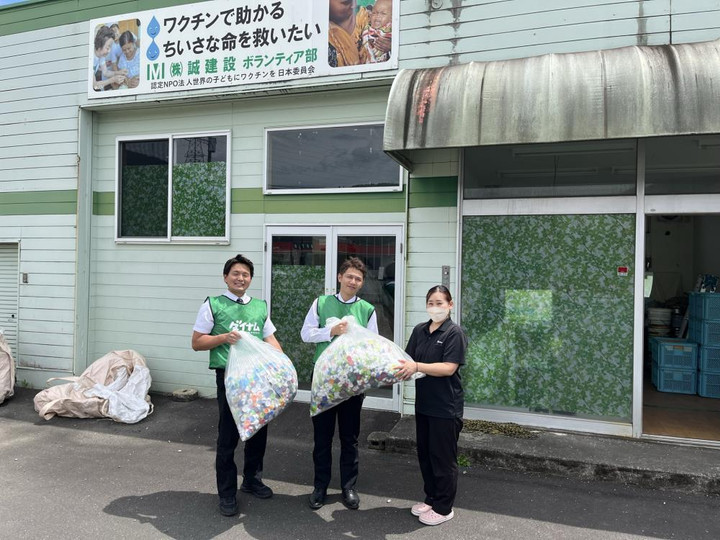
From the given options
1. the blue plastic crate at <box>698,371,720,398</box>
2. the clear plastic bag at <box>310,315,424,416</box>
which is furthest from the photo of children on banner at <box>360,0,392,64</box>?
the blue plastic crate at <box>698,371,720,398</box>

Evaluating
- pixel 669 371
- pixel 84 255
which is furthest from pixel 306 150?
pixel 669 371

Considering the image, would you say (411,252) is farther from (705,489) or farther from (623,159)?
(705,489)

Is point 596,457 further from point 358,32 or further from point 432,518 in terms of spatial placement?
point 358,32

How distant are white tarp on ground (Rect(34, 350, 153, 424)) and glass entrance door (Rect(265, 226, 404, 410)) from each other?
185 cm

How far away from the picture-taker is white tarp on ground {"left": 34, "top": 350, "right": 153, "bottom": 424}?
6137mm

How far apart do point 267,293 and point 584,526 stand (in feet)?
14.0

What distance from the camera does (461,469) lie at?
4684mm

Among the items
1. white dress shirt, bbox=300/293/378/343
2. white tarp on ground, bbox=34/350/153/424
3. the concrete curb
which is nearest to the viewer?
white dress shirt, bbox=300/293/378/343

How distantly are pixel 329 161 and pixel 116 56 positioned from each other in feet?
11.0

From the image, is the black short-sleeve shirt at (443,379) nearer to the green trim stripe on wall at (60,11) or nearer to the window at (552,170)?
the window at (552,170)

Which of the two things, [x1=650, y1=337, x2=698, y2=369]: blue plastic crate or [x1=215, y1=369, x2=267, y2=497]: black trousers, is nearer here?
[x1=215, y1=369, x2=267, y2=497]: black trousers

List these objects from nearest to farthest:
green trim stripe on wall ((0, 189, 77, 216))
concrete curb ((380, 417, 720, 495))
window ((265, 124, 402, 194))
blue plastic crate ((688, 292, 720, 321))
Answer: concrete curb ((380, 417, 720, 495)) → window ((265, 124, 402, 194)) → blue plastic crate ((688, 292, 720, 321)) → green trim stripe on wall ((0, 189, 77, 216))

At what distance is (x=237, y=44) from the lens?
6.48 meters

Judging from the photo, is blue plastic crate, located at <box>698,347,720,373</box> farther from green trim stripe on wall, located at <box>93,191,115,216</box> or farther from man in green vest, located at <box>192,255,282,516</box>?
green trim stripe on wall, located at <box>93,191,115,216</box>
